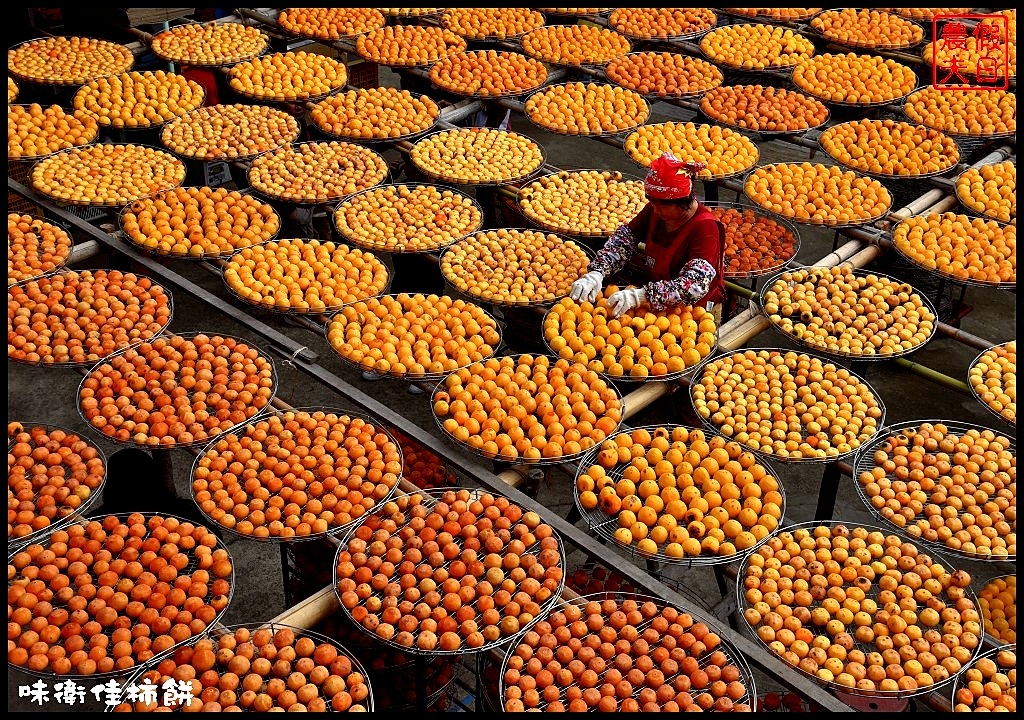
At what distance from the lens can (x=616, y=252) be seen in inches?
261

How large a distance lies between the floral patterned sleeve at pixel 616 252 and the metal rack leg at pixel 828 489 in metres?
2.00

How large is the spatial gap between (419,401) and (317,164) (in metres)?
2.24

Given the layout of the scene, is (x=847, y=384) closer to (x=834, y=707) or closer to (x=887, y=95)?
(x=834, y=707)

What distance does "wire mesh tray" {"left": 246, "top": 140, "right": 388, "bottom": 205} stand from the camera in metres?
7.62

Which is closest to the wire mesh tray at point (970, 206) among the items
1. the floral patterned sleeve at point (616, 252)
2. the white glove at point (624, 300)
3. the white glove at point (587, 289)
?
the floral patterned sleeve at point (616, 252)

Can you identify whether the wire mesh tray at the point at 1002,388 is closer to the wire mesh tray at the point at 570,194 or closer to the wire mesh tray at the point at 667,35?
the wire mesh tray at the point at 570,194

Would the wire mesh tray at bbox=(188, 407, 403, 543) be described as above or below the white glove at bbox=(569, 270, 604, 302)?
below

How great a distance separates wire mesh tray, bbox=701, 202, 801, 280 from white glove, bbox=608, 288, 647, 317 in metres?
0.93

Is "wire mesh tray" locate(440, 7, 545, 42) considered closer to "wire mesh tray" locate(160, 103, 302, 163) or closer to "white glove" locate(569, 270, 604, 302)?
"wire mesh tray" locate(160, 103, 302, 163)

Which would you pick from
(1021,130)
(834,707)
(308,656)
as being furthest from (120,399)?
(1021,130)

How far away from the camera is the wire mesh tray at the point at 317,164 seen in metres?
7.62

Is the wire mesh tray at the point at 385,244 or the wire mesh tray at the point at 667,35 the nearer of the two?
the wire mesh tray at the point at 385,244

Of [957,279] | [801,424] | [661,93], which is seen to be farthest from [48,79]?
[957,279]

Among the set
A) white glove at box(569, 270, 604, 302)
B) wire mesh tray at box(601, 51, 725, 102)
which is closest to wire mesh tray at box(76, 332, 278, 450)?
white glove at box(569, 270, 604, 302)
